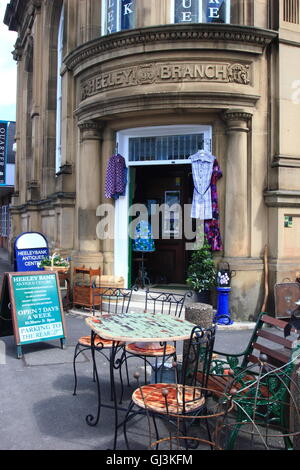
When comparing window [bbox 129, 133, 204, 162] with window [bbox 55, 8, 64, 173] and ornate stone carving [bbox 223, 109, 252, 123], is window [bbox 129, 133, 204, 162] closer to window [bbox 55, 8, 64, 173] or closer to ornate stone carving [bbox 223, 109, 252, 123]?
ornate stone carving [bbox 223, 109, 252, 123]

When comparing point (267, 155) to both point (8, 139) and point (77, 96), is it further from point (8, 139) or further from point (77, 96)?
point (8, 139)

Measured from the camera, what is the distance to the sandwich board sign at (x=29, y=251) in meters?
10.6

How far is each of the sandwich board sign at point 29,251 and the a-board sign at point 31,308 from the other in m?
4.06

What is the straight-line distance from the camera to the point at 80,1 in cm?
1052

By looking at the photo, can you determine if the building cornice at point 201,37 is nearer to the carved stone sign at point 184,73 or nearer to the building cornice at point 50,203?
the carved stone sign at point 184,73

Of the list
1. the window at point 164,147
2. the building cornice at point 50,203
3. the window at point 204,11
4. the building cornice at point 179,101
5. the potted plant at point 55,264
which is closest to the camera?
the building cornice at point 179,101

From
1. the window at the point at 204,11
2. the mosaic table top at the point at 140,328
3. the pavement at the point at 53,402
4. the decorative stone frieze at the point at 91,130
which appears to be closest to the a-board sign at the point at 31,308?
the pavement at the point at 53,402

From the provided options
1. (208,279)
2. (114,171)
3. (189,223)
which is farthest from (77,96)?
(208,279)

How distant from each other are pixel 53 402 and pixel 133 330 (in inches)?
50.0

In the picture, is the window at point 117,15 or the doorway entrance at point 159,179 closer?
the doorway entrance at point 159,179

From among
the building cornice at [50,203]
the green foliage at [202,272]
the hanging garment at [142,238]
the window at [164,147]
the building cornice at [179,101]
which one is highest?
the building cornice at [179,101]

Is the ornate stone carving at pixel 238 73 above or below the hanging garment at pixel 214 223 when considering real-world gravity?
above

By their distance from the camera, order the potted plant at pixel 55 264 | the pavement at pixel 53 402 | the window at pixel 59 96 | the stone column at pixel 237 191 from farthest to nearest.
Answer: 1. the window at pixel 59 96
2. the potted plant at pixel 55 264
3. the stone column at pixel 237 191
4. the pavement at pixel 53 402
